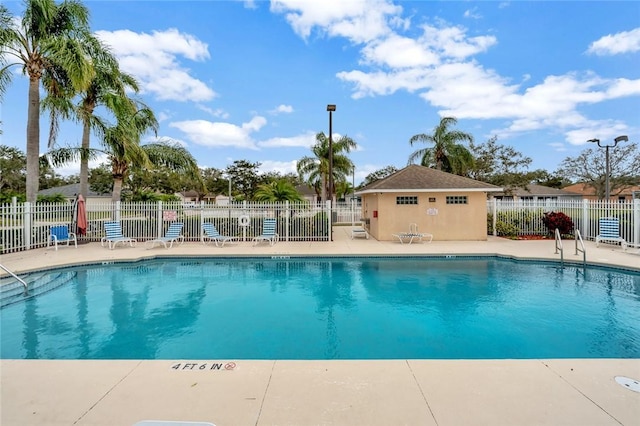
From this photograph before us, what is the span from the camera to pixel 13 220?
11938 mm

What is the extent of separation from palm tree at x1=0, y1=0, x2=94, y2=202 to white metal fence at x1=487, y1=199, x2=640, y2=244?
19874 millimetres

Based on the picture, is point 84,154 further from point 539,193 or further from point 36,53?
point 539,193

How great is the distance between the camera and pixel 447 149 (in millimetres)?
27500

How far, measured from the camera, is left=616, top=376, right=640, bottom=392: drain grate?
3.33 metres

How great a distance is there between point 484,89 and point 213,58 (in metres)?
14.7

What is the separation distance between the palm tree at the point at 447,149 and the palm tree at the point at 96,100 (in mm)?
21787

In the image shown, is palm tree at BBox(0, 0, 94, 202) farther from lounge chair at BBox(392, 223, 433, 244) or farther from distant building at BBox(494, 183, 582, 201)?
distant building at BBox(494, 183, 582, 201)

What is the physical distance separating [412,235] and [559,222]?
23.8 feet

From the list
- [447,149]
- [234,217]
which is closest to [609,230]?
[447,149]

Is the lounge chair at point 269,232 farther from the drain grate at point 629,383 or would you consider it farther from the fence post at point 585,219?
the fence post at point 585,219

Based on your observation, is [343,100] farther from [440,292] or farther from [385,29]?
[440,292]

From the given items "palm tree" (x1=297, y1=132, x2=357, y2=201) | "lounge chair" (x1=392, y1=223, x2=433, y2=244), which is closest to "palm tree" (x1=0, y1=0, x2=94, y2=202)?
"lounge chair" (x1=392, y1=223, x2=433, y2=244)

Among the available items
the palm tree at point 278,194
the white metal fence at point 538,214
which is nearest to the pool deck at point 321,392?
the palm tree at point 278,194

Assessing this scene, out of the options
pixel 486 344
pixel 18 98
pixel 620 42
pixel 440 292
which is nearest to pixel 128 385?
pixel 486 344
